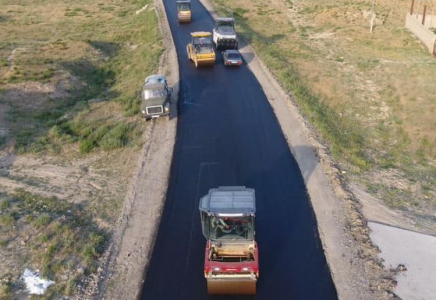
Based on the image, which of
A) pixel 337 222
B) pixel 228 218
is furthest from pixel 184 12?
pixel 228 218

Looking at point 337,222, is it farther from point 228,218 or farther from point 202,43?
point 202,43

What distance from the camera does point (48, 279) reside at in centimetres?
1966

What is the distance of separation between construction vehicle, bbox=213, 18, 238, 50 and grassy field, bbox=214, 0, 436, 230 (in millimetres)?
2958

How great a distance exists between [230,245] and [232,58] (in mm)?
27917

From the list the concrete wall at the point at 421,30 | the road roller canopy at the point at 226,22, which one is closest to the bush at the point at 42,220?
the road roller canopy at the point at 226,22

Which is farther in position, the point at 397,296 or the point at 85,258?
the point at 85,258

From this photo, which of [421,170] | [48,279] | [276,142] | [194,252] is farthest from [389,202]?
[48,279]

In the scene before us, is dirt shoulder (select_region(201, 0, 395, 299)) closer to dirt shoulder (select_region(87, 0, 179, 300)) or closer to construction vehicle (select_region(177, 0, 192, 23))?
dirt shoulder (select_region(87, 0, 179, 300))

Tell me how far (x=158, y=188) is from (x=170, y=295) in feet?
26.5

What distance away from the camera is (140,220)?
2342cm

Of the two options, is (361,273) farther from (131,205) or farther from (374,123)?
(374,123)

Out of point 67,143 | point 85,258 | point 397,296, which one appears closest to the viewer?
point 397,296

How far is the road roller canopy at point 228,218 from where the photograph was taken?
17.3 metres

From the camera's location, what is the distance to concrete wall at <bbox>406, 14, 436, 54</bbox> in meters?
53.0
